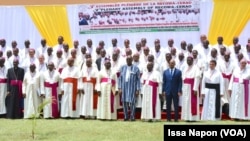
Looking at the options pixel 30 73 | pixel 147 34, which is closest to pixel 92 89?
pixel 30 73

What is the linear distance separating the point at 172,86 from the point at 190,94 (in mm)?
549

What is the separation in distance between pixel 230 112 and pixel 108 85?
10.1 ft

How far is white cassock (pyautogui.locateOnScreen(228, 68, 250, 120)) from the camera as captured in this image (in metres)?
14.0

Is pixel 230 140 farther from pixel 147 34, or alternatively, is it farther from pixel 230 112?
pixel 147 34

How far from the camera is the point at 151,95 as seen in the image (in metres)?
13.9

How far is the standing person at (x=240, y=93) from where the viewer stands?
46.0ft

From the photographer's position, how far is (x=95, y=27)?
54.7ft

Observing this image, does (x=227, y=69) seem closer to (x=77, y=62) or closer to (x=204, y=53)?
(x=204, y=53)

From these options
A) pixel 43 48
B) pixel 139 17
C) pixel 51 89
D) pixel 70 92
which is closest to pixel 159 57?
pixel 139 17

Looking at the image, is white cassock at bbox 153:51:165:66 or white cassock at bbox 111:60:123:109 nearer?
white cassock at bbox 111:60:123:109

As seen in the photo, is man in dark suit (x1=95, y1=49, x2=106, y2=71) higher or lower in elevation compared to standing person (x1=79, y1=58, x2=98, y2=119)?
higher

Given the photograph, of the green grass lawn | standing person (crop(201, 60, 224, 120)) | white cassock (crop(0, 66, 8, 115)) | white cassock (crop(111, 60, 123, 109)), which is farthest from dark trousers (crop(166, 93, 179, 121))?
white cassock (crop(0, 66, 8, 115))

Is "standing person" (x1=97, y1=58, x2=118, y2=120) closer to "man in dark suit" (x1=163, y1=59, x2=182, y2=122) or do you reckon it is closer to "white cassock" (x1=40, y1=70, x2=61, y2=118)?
"white cassock" (x1=40, y1=70, x2=61, y2=118)

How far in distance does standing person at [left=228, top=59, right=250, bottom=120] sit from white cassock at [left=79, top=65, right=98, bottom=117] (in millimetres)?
3373
